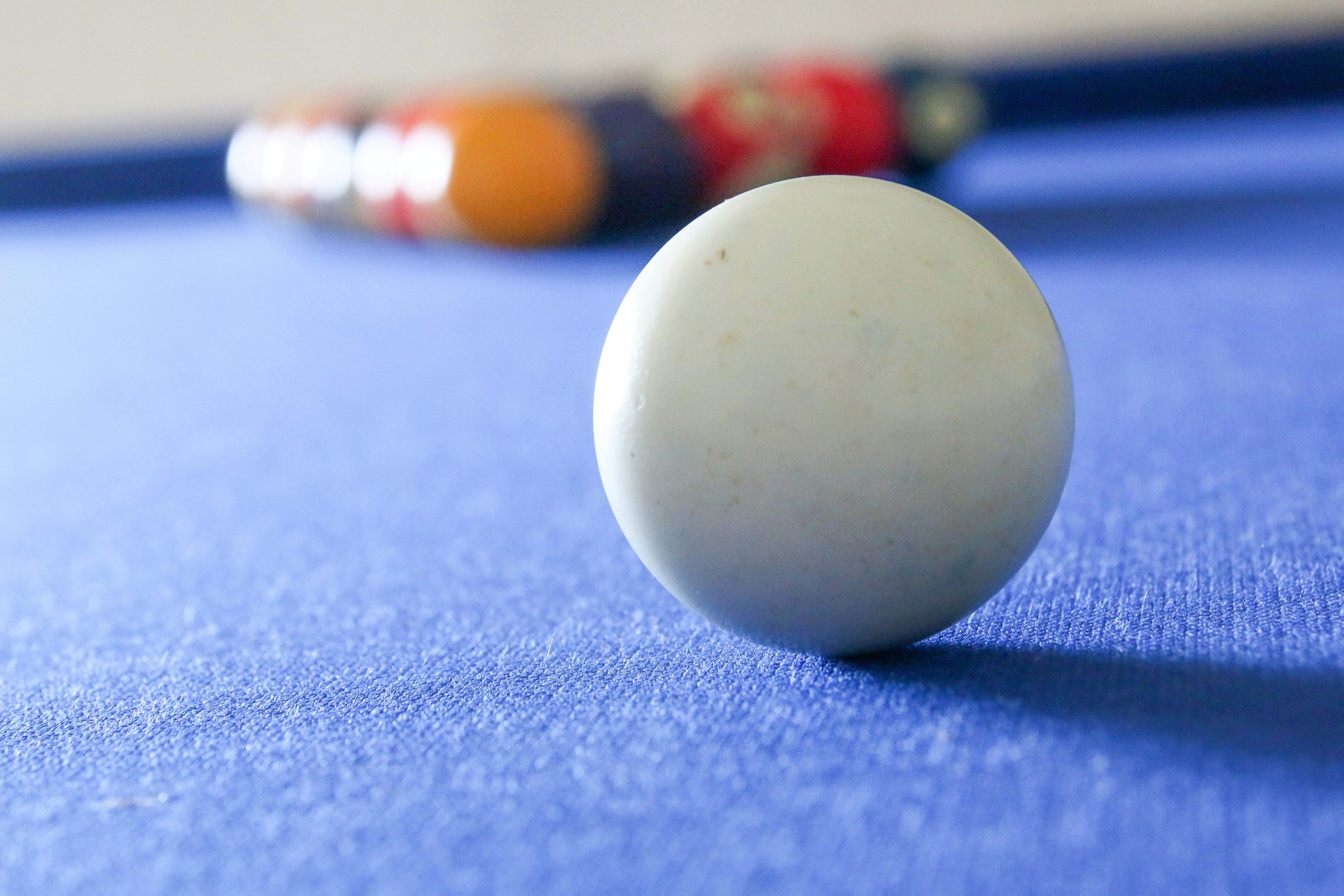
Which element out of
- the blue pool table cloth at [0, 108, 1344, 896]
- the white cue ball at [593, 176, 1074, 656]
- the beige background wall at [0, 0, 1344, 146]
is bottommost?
the blue pool table cloth at [0, 108, 1344, 896]

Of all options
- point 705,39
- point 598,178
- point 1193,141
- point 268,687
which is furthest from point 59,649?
point 705,39

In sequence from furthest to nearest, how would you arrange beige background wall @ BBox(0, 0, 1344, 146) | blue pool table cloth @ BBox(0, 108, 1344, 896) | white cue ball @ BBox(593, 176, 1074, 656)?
beige background wall @ BBox(0, 0, 1344, 146), white cue ball @ BBox(593, 176, 1074, 656), blue pool table cloth @ BBox(0, 108, 1344, 896)

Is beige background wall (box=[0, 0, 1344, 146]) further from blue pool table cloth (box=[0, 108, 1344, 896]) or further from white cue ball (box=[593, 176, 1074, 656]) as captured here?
white cue ball (box=[593, 176, 1074, 656])

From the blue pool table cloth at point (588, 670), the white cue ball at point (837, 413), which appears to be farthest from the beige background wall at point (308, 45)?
the white cue ball at point (837, 413)

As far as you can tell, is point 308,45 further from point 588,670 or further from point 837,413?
point 837,413

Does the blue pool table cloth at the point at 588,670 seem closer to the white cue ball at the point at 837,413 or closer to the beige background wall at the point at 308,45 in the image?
the white cue ball at the point at 837,413

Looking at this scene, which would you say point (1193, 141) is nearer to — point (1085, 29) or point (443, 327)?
point (1085, 29)

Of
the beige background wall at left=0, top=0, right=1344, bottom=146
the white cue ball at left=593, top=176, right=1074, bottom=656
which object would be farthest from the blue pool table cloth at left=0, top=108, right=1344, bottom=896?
the beige background wall at left=0, top=0, right=1344, bottom=146
